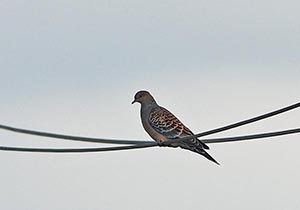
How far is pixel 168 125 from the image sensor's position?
1534 cm

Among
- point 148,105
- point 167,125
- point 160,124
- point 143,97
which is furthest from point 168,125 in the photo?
point 143,97

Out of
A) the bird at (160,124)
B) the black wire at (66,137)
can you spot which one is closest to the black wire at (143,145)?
the black wire at (66,137)

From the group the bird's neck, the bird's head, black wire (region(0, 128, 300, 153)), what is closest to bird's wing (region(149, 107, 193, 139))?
the bird's neck

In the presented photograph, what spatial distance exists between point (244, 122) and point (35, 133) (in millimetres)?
2231

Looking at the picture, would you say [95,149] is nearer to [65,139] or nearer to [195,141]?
[65,139]

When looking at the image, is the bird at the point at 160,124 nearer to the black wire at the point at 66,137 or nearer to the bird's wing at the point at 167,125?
the bird's wing at the point at 167,125

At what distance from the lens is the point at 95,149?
1023 cm

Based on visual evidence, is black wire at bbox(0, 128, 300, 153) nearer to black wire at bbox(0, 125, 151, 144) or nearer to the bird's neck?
black wire at bbox(0, 125, 151, 144)

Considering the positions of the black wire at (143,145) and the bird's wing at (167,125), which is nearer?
the black wire at (143,145)

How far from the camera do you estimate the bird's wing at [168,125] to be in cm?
1518

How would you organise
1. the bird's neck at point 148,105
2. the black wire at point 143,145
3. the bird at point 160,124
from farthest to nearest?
the bird's neck at point 148,105, the bird at point 160,124, the black wire at point 143,145

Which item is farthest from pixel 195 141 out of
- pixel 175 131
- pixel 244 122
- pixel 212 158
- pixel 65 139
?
pixel 244 122

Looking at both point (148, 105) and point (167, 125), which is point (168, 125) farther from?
point (148, 105)

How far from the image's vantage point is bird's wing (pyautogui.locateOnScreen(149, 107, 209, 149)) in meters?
15.2
